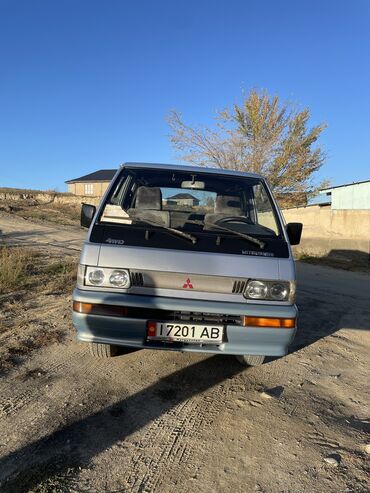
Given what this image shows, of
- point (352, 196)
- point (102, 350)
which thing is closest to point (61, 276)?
point (102, 350)

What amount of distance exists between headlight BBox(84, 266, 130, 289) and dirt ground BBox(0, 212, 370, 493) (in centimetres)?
88

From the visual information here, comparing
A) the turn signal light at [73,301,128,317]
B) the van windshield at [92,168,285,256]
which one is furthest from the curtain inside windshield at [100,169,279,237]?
the turn signal light at [73,301,128,317]


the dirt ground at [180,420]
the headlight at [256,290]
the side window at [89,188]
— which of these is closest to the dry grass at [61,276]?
the dirt ground at [180,420]

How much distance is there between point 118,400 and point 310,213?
1852cm

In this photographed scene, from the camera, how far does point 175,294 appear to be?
325cm

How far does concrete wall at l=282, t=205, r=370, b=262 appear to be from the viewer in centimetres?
1686

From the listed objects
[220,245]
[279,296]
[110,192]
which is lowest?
[279,296]

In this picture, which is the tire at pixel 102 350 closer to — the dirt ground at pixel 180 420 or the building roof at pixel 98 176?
the dirt ground at pixel 180 420

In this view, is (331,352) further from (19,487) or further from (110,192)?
(19,487)

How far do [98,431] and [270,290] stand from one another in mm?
1664

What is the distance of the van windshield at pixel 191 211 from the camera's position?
3457 mm

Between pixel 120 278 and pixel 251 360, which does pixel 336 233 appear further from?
pixel 120 278

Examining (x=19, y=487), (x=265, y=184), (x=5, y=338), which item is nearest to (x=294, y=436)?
(x=19, y=487)

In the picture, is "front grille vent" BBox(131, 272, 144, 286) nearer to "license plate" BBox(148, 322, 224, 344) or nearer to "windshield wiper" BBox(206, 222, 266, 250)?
"license plate" BBox(148, 322, 224, 344)
